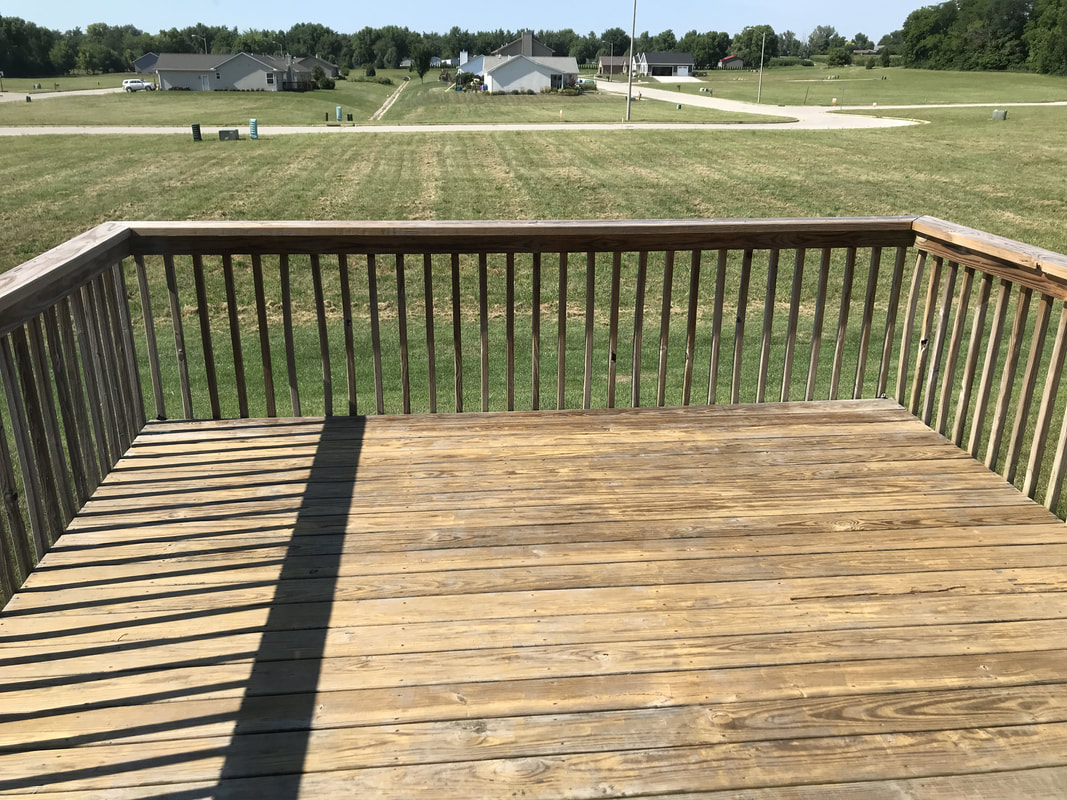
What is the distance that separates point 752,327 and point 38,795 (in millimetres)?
7103

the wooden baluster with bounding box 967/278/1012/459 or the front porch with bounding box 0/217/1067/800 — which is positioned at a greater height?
the wooden baluster with bounding box 967/278/1012/459

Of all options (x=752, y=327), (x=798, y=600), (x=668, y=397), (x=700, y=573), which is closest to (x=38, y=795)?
(x=700, y=573)

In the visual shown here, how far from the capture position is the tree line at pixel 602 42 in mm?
63344

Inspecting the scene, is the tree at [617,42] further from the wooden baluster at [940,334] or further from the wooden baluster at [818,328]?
the wooden baluster at [940,334]

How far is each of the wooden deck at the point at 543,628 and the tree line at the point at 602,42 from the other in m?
54.0

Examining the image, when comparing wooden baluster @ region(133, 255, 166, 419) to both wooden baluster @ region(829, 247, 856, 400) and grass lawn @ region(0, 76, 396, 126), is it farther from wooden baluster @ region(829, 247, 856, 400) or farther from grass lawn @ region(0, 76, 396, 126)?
grass lawn @ region(0, 76, 396, 126)

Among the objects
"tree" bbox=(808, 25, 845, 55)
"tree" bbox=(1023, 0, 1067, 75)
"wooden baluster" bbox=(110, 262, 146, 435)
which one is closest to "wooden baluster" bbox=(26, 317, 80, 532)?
"wooden baluster" bbox=(110, 262, 146, 435)

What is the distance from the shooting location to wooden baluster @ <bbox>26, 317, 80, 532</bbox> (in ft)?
8.07

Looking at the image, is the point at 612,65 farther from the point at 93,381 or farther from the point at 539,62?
the point at 93,381

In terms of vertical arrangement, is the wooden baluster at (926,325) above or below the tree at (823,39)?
below

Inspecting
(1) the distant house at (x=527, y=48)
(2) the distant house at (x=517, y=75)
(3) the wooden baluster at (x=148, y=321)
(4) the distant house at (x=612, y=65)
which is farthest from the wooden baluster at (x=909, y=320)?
(4) the distant house at (x=612, y=65)

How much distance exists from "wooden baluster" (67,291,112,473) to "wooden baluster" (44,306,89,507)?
7 cm

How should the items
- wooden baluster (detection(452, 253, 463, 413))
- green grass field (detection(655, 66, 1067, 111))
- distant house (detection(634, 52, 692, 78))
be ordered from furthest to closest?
1. distant house (detection(634, 52, 692, 78))
2. green grass field (detection(655, 66, 1067, 111))
3. wooden baluster (detection(452, 253, 463, 413))

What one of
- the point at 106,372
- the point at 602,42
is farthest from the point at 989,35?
the point at 106,372
